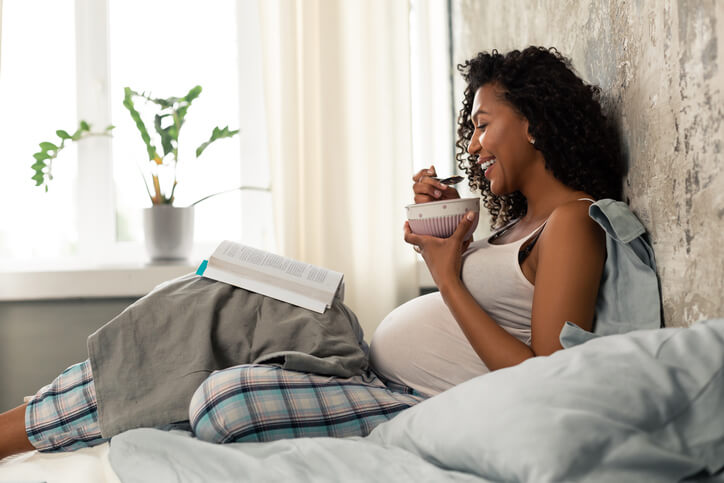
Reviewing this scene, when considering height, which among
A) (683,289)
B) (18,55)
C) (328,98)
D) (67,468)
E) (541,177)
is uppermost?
(18,55)

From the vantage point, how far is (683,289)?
913mm

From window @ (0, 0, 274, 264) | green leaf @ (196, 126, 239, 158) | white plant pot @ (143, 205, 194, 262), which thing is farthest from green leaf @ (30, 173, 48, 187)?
green leaf @ (196, 126, 239, 158)

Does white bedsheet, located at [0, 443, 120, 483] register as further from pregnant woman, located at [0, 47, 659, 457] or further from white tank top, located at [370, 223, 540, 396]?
white tank top, located at [370, 223, 540, 396]

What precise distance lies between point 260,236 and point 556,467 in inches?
77.3

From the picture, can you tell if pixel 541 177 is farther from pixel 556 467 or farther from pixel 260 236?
pixel 260 236

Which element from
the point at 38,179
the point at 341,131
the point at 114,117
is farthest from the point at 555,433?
the point at 114,117

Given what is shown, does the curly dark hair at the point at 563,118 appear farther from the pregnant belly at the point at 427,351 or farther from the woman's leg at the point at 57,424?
the woman's leg at the point at 57,424

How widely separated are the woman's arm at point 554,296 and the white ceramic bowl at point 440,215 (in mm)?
137

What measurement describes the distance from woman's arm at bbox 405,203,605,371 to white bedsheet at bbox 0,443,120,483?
0.60 meters

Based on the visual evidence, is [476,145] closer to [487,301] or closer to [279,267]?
[487,301]

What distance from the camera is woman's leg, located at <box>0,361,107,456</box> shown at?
3.78 ft

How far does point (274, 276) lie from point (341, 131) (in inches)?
36.9

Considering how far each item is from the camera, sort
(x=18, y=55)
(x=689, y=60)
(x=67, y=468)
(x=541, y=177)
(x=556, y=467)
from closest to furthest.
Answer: (x=556, y=467) < (x=689, y=60) < (x=67, y=468) < (x=541, y=177) < (x=18, y=55)

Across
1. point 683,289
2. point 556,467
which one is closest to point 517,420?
point 556,467
